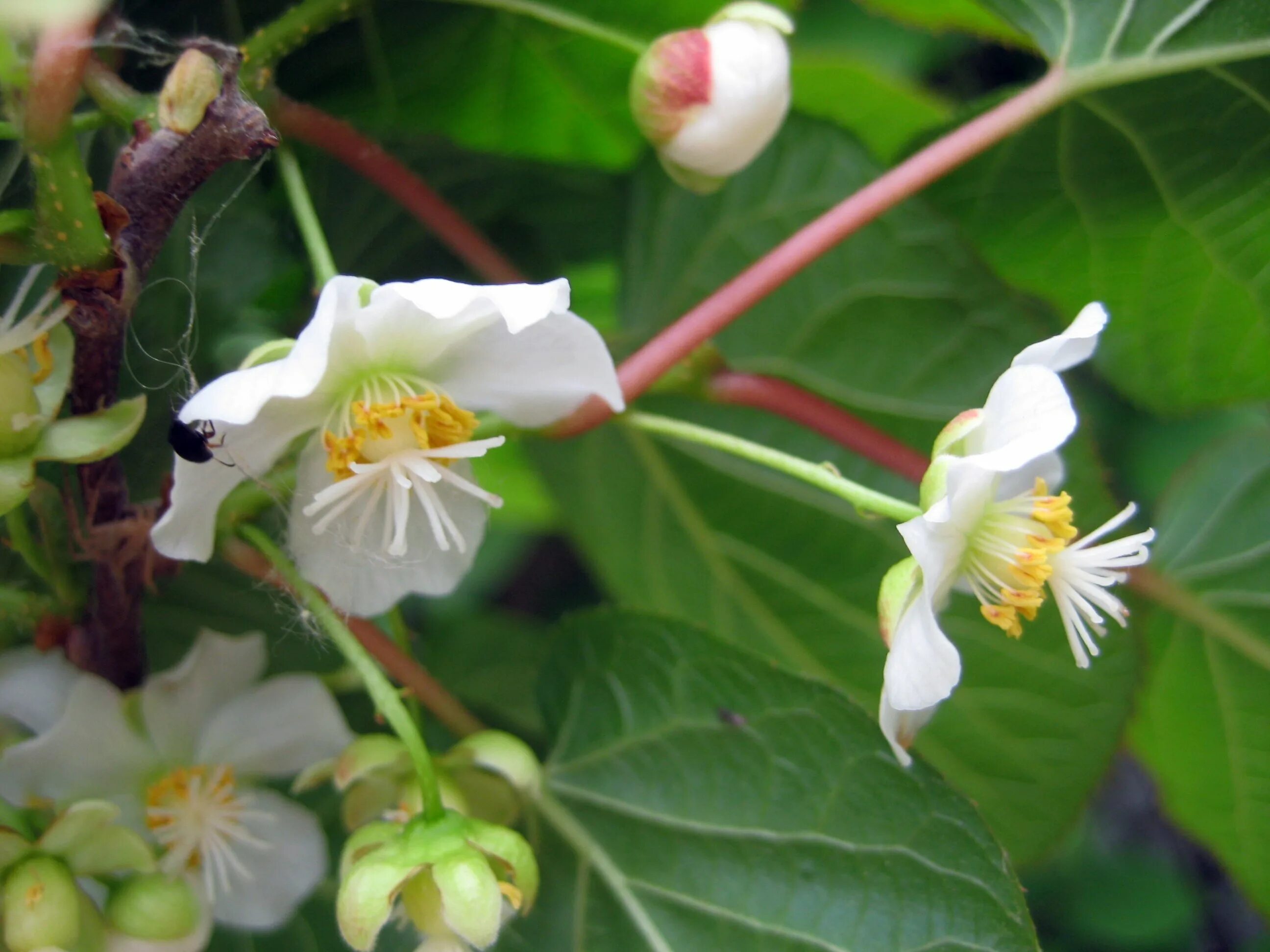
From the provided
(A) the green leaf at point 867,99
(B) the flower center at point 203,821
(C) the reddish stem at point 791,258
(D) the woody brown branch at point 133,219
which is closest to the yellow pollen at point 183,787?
(B) the flower center at point 203,821

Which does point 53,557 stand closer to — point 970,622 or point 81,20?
point 81,20

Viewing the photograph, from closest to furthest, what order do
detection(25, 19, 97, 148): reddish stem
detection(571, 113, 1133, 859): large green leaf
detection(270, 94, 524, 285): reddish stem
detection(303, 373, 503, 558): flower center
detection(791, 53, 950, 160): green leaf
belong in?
detection(25, 19, 97, 148): reddish stem, detection(303, 373, 503, 558): flower center, detection(270, 94, 524, 285): reddish stem, detection(571, 113, 1133, 859): large green leaf, detection(791, 53, 950, 160): green leaf

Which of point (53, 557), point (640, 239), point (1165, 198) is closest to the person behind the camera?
point (53, 557)

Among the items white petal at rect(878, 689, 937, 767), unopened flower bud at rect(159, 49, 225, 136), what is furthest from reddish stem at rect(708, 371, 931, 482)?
unopened flower bud at rect(159, 49, 225, 136)

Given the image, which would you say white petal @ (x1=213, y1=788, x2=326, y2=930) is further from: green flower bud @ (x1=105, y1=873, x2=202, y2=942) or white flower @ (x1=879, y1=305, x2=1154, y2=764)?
white flower @ (x1=879, y1=305, x2=1154, y2=764)

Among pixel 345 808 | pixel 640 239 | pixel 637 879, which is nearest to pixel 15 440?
pixel 345 808

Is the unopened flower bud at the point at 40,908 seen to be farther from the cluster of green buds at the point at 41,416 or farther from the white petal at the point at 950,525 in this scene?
the white petal at the point at 950,525
